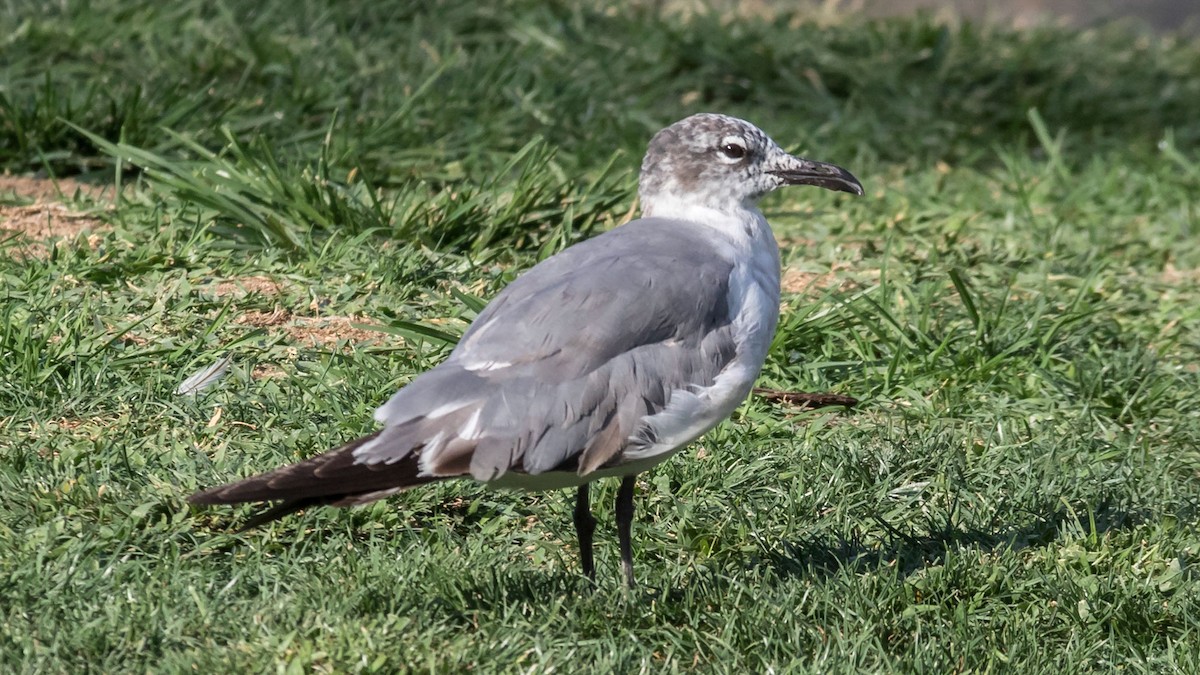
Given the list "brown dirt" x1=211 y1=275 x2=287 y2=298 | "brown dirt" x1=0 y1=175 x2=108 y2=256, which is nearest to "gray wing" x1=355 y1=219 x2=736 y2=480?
"brown dirt" x1=211 y1=275 x2=287 y2=298

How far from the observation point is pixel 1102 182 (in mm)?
6426

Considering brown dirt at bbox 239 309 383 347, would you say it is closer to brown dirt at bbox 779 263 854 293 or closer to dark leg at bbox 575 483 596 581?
dark leg at bbox 575 483 596 581

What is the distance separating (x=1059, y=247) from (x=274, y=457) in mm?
3193

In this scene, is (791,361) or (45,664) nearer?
(45,664)

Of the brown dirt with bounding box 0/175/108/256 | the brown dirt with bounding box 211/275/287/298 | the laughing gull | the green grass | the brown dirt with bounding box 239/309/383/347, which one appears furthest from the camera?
the brown dirt with bounding box 0/175/108/256

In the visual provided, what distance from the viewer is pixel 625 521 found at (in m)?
3.39

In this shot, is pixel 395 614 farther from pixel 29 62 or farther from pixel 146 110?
pixel 29 62

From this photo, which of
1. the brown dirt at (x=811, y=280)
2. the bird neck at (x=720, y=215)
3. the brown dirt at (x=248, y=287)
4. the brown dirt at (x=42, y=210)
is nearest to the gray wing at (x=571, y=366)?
the bird neck at (x=720, y=215)

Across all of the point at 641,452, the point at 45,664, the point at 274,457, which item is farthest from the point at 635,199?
the point at 45,664

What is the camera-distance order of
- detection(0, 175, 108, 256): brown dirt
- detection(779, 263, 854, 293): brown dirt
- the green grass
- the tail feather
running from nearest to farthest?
the tail feather < the green grass < detection(0, 175, 108, 256): brown dirt < detection(779, 263, 854, 293): brown dirt

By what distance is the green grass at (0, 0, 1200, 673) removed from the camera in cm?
314

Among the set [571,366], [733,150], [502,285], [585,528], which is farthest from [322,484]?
[502,285]

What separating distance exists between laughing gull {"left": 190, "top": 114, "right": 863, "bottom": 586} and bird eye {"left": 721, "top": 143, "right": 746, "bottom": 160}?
0.81 ft

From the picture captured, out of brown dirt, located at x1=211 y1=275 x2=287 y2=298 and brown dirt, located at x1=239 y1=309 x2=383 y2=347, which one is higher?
brown dirt, located at x1=211 y1=275 x2=287 y2=298
